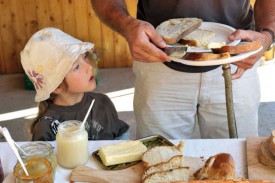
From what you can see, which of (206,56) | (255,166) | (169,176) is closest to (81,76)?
(206,56)

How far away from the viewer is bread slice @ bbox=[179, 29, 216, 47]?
1510mm

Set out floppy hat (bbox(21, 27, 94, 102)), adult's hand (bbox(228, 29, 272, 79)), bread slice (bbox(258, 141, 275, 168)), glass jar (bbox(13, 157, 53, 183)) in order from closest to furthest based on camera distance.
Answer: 1. glass jar (bbox(13, 157, 53, 183))
2. bread slice (bbox(258, 141, 275, 168))
3. adult's hand (bbox(228, 29, 272, 79))
4. floppy hat (bbox(21, 27, 94, 102))

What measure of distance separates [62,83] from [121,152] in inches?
20.5

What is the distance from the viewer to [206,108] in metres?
1.80

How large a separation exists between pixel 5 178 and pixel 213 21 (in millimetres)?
1005

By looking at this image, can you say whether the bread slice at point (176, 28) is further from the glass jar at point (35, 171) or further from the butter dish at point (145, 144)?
the glass jar at point (35, 171)

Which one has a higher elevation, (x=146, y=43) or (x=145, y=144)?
(x=146, y=43)

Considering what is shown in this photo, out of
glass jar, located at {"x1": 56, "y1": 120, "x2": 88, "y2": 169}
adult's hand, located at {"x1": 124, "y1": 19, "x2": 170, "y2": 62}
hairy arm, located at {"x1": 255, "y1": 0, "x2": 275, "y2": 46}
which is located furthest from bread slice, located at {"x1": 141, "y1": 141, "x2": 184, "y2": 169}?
hairy arm, located at {"x1": 255, "y1": 0, "x2": 275, "y2": 46}

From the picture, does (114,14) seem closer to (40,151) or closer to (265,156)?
(40,151)

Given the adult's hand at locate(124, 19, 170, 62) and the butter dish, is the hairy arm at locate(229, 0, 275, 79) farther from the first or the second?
the butter dish

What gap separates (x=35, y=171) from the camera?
1177mm

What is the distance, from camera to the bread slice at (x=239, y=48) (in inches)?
53.5

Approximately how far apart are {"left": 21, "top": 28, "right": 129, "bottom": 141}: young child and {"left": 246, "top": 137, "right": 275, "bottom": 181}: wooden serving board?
67 centimetres

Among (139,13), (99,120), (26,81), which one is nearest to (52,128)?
(99,120)
